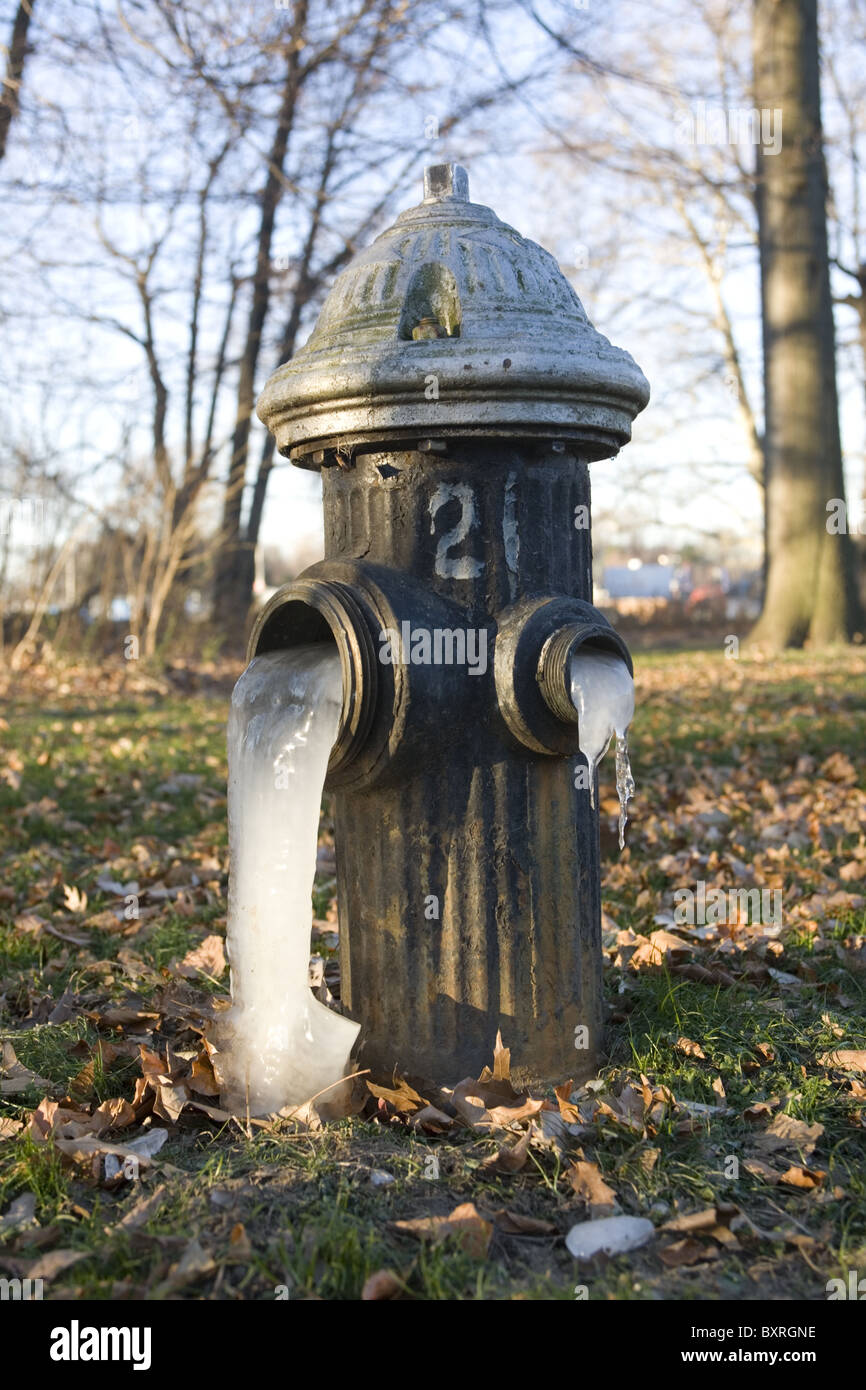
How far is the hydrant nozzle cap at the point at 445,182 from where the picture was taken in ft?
9.87

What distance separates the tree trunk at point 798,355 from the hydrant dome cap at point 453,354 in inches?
415

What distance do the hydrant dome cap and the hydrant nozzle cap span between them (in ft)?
0.22

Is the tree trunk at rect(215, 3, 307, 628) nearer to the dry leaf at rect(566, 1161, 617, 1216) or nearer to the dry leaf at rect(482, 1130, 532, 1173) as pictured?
the dry leaf at rect(482, 1130, 532, 1173)

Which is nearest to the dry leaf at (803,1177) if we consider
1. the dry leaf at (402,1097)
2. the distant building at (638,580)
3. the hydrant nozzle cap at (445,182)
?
the dry leaf at (402,1097)

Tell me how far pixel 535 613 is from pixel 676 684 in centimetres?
766

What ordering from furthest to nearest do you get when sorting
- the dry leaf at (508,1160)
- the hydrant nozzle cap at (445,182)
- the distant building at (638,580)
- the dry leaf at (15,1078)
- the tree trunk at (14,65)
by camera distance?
the distant building at (638,580)
the tree trunk at (14,65)
the hydrant nozzle cap at (445,182)
the dry leaf at (15,1078)
the dry leaf at (508,1160)

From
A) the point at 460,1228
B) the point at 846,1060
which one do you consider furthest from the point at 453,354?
the point at 846,1060

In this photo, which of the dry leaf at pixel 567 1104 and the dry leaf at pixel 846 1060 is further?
the dry leaf at pixel 846 1060

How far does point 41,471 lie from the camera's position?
36.4ft

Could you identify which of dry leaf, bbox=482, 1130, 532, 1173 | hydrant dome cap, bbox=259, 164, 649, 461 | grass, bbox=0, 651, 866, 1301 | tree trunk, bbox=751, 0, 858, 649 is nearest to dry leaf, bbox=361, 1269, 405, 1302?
grass, bbox=0, 651, 866, 1301

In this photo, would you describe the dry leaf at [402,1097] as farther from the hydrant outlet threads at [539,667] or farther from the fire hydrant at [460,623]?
the hydrant outlet threads at [539,667]

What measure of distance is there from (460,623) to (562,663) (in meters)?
0.26

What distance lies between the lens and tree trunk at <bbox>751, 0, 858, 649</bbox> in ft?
40.7
